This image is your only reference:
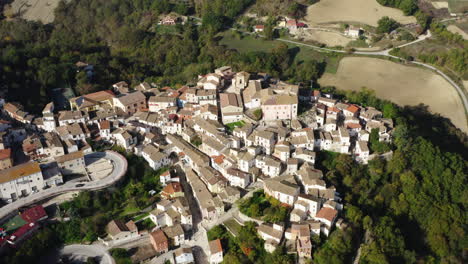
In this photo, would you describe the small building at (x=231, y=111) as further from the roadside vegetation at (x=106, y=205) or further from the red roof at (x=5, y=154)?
the red roof at (x=5, y=154)

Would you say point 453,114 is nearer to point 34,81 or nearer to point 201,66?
point 201,66

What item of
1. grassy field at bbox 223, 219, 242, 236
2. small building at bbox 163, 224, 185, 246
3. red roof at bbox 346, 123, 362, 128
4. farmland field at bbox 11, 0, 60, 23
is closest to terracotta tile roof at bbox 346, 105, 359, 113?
red roof at bbox 346, 123, 362, 128

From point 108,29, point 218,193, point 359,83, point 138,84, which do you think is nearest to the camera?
point 218,193

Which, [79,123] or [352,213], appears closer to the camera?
[352,213]

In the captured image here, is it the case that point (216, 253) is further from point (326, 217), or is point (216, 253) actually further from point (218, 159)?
point (218, 159)

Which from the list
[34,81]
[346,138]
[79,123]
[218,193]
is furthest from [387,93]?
[34,81]

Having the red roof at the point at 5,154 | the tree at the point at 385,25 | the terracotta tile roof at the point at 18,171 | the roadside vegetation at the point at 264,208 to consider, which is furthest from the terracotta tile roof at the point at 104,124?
the tree at the point at 385,25

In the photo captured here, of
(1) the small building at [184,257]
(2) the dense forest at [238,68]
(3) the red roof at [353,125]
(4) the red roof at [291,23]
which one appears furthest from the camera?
(4) the red roof at [291,23]
